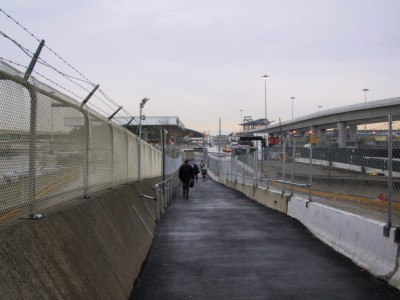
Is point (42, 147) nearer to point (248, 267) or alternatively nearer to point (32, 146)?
point (32, 146)

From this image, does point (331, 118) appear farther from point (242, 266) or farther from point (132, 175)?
point (242, 266)

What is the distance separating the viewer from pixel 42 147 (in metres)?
4.73

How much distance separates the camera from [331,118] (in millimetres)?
58344

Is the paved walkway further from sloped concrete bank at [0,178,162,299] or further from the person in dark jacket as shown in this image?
the person in dark jacket

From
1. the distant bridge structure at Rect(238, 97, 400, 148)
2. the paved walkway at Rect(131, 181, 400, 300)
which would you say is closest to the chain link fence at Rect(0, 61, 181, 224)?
the paved walkway at Rect(131, 181, 400, 300)

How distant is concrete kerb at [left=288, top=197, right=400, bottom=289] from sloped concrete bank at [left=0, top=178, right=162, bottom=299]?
3.35m

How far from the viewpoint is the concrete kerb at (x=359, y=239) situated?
6469mm

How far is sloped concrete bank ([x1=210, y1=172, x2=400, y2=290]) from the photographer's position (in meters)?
6.46

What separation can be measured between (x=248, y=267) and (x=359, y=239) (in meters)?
1.85

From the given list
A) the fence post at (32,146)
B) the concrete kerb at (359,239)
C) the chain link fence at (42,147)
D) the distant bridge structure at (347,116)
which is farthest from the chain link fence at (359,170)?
the distant bridge structure at (347,116)

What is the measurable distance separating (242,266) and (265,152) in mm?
11437

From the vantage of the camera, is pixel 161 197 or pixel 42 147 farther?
pixel 161 197

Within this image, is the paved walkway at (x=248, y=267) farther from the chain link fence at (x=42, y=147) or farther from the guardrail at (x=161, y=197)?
the chain link fence at (x=42, y=147)

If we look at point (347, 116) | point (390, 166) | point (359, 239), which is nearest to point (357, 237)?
point (359, 239)
